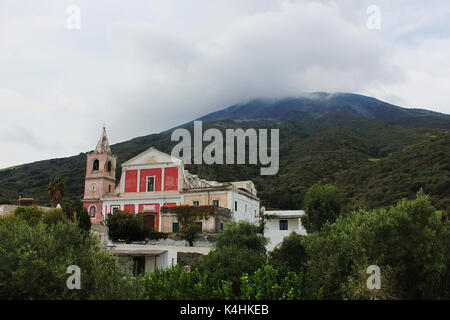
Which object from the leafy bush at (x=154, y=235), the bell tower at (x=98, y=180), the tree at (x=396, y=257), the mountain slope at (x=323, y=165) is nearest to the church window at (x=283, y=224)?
the mountain slope at (x=323, y=165)

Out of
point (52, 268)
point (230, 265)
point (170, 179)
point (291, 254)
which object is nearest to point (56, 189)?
point (170, 179)

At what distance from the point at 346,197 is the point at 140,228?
35.5 metres

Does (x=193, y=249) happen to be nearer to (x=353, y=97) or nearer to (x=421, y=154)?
(x=421, y=154)

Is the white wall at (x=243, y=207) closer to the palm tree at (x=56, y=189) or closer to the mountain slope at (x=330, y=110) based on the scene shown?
the palm tree at (x=56, y=189)

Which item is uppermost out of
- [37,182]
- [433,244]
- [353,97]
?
[353,97]

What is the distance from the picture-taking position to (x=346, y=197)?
61500 mm

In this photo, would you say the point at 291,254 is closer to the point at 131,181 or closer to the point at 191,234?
the point at 191,234

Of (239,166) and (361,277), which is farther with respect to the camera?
(239,166)

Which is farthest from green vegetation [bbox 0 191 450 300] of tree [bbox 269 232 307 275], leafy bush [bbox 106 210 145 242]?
leafy bush [bbox 106 210 145 242]

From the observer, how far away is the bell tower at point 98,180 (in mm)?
45594

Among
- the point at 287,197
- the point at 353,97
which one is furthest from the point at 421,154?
the point at 353,97

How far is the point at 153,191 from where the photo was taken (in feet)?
146

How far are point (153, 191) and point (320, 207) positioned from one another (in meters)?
16.9
